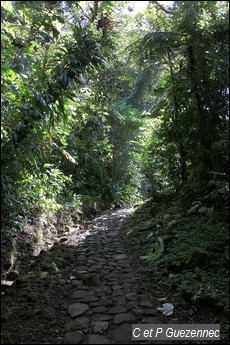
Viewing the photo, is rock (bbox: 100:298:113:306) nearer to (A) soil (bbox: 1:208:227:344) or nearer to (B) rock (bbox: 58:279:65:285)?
(A) soil (bbox: 1:208:227:344)

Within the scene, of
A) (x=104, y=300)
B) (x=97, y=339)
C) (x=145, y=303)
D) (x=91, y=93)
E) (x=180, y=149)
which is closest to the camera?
(x=97, y=339)

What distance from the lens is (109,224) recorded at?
7.77 meters

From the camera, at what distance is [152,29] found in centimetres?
675

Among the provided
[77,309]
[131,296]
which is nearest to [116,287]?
[131,296]

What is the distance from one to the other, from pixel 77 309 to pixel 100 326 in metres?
0.43

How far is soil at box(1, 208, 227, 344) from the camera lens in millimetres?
2812

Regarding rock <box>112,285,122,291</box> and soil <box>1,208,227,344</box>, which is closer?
soil <box>1,208,227,344</box>

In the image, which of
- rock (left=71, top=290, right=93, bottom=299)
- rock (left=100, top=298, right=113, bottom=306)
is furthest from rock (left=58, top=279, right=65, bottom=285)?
rock (left=100, top=298, right=113, bottom=306)

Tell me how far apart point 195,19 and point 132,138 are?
876 cm

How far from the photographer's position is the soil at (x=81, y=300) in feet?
9.23

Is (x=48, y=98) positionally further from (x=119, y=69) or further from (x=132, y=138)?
(x=132, y=138)

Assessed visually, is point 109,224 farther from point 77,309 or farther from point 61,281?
point 77,309

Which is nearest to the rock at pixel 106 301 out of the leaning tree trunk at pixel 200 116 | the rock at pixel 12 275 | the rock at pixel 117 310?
the rock at pixel 117 310

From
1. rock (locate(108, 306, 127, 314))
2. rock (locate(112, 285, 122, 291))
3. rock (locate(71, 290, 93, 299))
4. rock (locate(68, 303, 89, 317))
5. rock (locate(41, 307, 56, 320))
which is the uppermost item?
rock (locate(112, 285, 122, 291))
